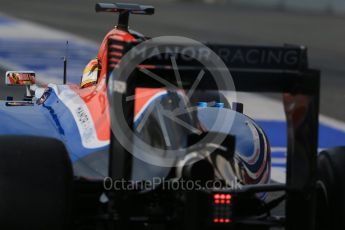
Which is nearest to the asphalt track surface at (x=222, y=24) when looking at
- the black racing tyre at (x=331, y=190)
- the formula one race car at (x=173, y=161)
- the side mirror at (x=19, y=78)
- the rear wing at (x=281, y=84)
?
the side mirror at (x=19, y=78)

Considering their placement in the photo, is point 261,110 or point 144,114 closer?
point 144,114

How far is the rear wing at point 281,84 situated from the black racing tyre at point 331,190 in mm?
433

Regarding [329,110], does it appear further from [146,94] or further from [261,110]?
[146,94]

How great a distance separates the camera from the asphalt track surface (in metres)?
24.0

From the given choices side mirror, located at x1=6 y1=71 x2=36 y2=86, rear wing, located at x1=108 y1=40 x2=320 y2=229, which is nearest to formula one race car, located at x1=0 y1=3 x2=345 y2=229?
rear wing, located at x1=108 y1=40 x2=320 y2=229

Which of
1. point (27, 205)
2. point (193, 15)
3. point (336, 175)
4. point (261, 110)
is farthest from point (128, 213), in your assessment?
point (193, 15)

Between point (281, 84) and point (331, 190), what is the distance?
2.71 feet

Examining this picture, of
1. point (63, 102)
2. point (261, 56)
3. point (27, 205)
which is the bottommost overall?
point (27, 205)

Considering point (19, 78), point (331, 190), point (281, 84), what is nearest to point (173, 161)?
point (281, 84)

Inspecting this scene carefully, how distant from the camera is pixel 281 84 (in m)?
5.14

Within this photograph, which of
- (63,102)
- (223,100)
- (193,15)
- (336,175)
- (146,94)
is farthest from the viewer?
(193,15)

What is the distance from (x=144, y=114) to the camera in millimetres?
5852

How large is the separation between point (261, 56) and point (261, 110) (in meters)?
8.49

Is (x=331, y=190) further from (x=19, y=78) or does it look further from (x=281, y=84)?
(x=19, y=78)
